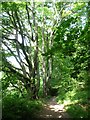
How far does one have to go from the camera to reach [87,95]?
845 centimetres

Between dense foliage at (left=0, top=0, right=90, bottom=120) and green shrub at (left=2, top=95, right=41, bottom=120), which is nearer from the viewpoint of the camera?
green shrub at (left=2, top=95, right=41, bottom=120)

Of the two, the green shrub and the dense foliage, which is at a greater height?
the dense foliage

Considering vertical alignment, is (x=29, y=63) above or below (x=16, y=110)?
above

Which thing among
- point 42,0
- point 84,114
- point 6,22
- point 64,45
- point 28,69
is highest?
point 42,0

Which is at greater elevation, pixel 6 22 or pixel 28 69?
pixel 6 22

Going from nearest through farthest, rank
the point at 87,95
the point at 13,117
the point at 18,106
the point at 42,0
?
1. the point at 13,117
2. the point at 18,106
3. the point at 87,95
4. the point at 42,0

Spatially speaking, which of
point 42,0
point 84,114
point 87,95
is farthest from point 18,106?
point 42,0

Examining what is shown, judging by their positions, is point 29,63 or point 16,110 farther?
point 29,63

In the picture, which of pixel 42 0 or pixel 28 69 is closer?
pixel 42 0

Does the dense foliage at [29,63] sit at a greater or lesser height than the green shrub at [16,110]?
greater

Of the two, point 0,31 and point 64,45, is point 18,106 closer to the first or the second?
point 64,45

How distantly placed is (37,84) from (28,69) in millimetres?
1005

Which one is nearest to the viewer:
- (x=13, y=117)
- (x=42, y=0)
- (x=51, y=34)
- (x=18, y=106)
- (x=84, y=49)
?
(x=84, y=49)

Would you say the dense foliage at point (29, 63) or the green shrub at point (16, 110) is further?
the dense foliage at point (29, 63)
